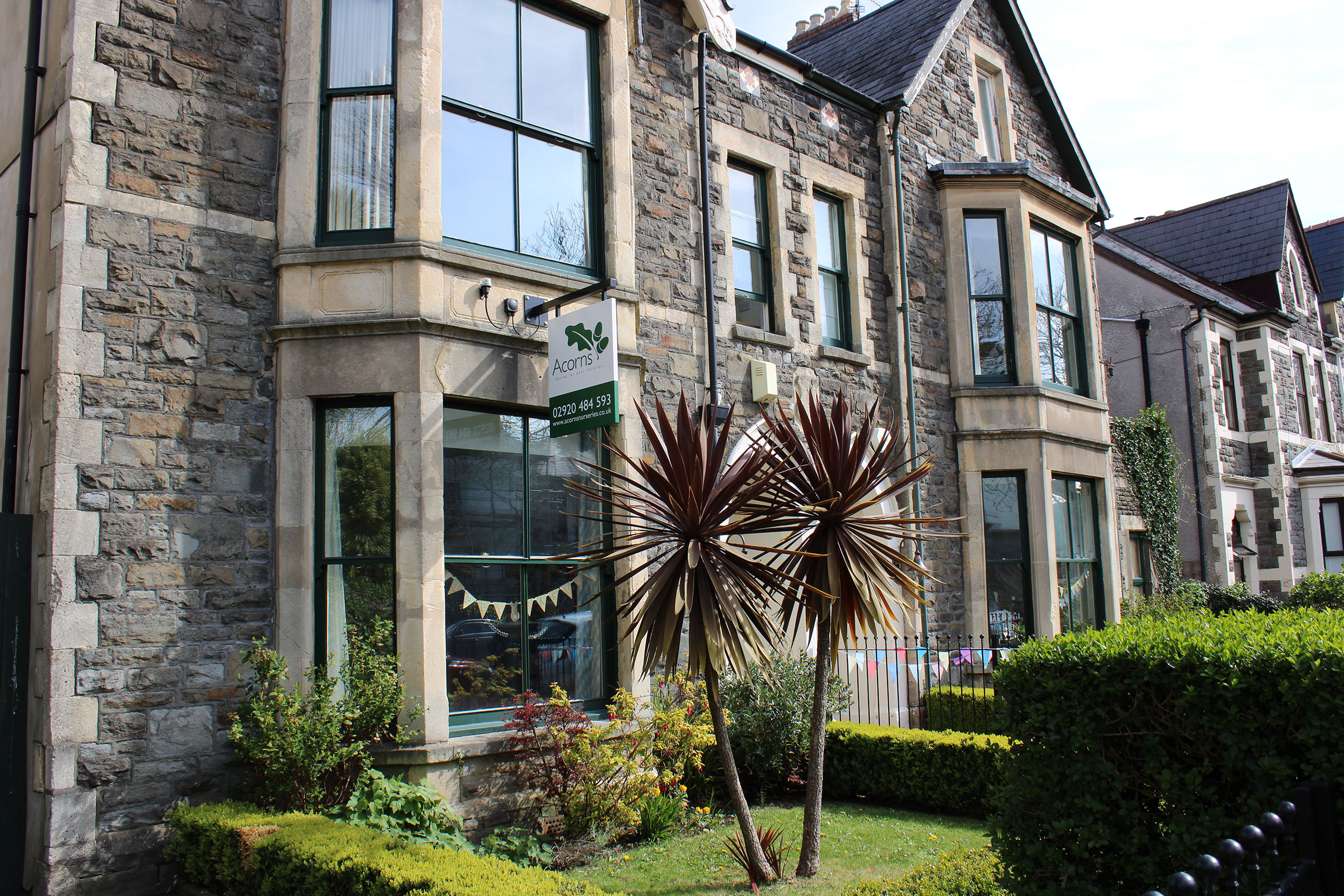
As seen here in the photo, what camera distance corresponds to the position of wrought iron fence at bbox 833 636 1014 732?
10484 mm

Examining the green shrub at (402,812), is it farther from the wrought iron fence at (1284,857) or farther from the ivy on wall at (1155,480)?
the ivy on wall at (1155,480)

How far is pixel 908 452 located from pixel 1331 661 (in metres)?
8.13

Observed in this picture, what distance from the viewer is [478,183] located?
8.12 m

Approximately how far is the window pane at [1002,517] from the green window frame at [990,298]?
1367 mm

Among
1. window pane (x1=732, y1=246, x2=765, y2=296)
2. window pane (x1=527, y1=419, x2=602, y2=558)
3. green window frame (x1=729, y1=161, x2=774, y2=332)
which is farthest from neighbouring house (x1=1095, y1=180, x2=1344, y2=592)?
window pane (x1=527, y1=419, x2=602, y2=558)

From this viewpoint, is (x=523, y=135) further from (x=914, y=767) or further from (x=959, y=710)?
(x=959, y=710)

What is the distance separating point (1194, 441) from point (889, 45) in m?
12.0

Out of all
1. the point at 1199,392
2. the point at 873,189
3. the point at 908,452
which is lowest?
the point at 908,452

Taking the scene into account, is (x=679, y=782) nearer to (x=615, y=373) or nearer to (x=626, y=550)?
(x=626, y=550)

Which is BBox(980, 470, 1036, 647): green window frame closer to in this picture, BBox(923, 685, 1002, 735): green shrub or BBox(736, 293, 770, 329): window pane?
BBox(923, 685, 1002, 735): green shrub

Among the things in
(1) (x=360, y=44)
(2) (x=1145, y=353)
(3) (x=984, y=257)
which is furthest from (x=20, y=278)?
(2) (x=1145, y=353)

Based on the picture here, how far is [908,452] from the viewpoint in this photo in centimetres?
1204

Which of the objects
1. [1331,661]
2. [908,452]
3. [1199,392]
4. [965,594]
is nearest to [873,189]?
[908,452]

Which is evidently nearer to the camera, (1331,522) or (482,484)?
(482,484)
